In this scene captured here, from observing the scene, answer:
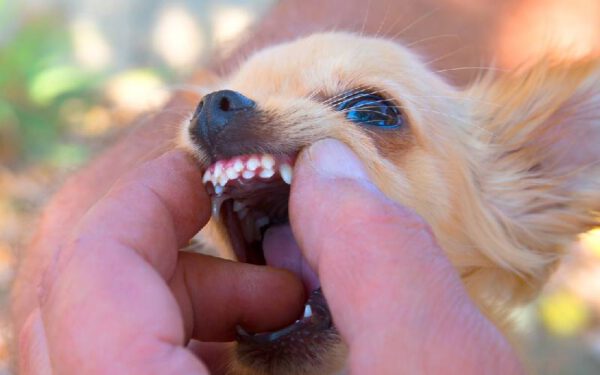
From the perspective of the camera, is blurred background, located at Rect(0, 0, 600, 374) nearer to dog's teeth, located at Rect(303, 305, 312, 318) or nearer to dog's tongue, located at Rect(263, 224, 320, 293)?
dog's tongue, located at Rect(263, 224, 320, 293)

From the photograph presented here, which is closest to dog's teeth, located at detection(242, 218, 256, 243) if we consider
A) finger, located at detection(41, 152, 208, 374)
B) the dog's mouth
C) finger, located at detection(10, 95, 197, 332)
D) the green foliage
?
the dog's mouth

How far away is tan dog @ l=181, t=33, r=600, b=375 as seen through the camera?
1497 millimetres

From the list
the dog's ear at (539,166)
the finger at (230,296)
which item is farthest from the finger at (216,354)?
the dog's ear at (539,166)

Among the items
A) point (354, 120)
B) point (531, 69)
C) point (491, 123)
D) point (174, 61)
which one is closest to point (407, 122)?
point (354, 120)

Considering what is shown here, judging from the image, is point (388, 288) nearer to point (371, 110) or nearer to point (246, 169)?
point (246, 169)

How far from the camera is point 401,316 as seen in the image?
0.98 metres

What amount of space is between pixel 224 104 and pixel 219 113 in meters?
0.02

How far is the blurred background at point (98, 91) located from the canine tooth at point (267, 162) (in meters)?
2.02

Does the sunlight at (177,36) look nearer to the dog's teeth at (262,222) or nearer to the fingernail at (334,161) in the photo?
the dog's teeth at (262,222)

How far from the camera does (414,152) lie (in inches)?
67.5

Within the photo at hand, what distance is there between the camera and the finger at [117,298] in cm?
100

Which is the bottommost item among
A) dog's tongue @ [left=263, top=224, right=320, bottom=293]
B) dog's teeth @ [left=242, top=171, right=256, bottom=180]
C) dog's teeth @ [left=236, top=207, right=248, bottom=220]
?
dog's tongue @ [left=263, top=224, right=320, bottom=293]

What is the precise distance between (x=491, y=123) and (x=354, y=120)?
0.65 metres

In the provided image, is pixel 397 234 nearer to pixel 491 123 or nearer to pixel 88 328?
pixel 88 328
